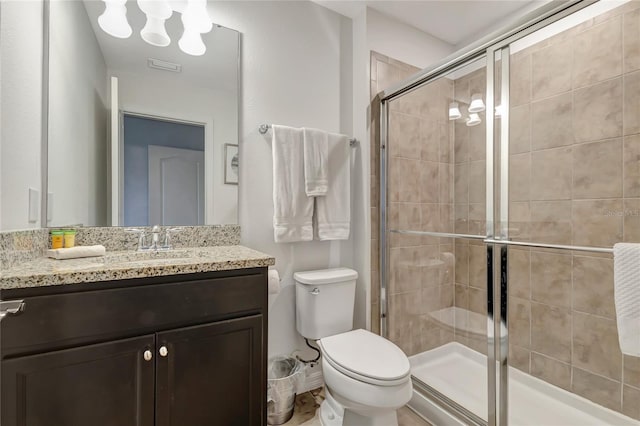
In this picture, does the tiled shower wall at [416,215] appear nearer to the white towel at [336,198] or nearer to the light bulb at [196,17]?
the white towel at [336,198]

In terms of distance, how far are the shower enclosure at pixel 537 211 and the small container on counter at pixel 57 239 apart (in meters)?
1.84

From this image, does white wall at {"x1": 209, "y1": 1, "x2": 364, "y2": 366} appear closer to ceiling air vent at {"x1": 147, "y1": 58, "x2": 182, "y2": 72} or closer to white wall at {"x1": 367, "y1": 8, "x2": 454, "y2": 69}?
white wall at {"x1": 367, "y1": 8, "x2": 454, "y2": 69}

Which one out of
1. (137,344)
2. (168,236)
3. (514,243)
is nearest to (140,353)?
(137,344)

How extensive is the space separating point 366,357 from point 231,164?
1.23 metres

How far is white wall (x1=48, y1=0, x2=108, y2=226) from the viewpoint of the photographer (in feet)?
4.17

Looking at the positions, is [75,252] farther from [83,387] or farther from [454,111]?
[454,111]

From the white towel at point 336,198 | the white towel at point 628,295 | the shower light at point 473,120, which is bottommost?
the white towel at point 628,295

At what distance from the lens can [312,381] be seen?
188 cm

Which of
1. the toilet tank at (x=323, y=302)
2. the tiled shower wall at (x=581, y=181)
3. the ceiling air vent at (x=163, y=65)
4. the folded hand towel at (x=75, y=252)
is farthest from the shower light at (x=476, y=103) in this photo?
the folded hand towel at (x=75, y=252)

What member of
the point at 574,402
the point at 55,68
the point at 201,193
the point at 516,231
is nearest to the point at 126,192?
the point at 201,193

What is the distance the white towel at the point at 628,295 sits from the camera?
0.95m

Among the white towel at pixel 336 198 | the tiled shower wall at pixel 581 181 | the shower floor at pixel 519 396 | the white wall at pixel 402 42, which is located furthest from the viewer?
the white wall at pixel 402 42

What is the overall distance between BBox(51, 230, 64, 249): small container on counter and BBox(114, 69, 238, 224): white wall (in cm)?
61

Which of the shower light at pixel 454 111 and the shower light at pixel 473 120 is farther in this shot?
the shower light at pixel 454 111
